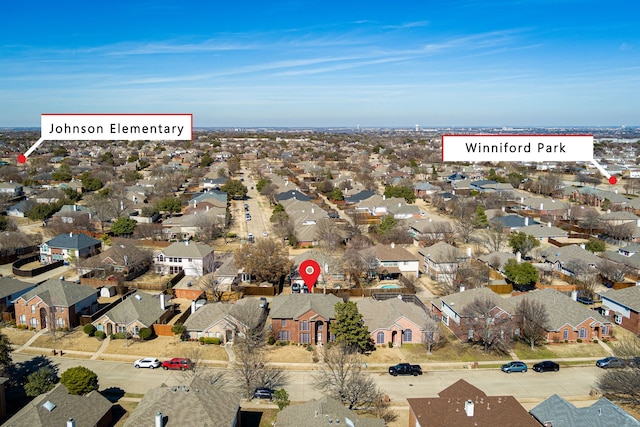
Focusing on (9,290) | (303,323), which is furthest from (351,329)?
(9,290)

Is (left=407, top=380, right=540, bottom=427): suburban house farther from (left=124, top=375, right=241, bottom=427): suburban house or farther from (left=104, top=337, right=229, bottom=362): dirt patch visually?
(left=104, top=337, right=229, bottom=362): dirt patch

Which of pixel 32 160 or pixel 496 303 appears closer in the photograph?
pixel 496 303

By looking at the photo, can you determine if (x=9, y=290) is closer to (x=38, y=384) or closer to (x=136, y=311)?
(x=136, y=311)

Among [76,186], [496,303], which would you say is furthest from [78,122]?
[76,186]

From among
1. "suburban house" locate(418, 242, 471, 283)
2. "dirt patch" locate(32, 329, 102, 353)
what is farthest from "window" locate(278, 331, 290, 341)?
"suburban house" locate(418, 242, 471, 283)

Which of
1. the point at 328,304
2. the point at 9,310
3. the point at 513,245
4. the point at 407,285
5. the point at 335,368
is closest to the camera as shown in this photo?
the point at 335,368

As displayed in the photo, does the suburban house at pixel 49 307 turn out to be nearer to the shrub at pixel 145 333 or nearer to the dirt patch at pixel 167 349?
the dirt patch at pixel 167 349

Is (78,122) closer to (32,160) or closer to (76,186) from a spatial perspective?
(76,186)
